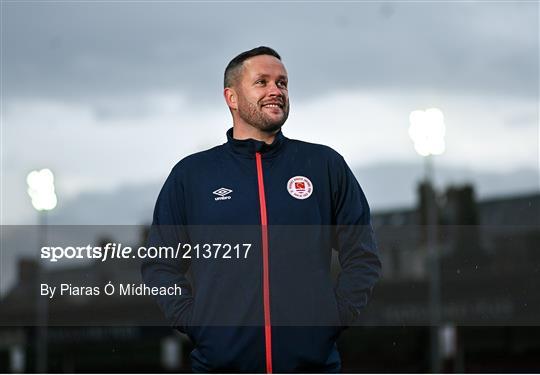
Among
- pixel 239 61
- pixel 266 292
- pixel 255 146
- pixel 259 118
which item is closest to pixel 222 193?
pixel 255 146

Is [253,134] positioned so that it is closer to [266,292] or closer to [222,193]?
[222,193]

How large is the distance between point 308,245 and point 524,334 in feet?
127

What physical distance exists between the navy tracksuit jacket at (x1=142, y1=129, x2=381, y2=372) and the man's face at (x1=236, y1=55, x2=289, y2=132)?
0.81ft

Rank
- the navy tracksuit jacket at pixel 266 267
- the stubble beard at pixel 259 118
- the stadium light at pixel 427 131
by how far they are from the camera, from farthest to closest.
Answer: the stadium light at pixel 427 131, the stubble beard at pixel 259 118, the navy tracksuit jacket at pixel 266 267

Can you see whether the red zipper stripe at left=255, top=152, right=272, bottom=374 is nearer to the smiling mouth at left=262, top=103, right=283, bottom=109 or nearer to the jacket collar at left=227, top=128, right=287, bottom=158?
the jacket collar at left=227, top=128, right=287, bottom=158

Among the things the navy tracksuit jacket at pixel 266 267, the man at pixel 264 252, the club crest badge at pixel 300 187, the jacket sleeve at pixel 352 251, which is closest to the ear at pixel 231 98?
the man at pixel 264 252

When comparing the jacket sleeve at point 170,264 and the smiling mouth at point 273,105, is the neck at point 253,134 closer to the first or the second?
the smiling mouth at point 273,105

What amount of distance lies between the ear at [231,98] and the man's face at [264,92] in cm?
3

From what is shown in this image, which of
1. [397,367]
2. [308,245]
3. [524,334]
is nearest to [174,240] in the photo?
[308,245]

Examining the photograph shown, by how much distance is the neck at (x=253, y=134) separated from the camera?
457 centimetres

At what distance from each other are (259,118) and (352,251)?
751mm

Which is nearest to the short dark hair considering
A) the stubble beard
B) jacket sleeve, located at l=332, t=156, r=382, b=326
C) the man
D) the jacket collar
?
the man

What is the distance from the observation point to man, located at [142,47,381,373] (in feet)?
14.3

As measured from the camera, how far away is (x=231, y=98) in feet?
15.0
